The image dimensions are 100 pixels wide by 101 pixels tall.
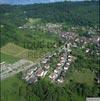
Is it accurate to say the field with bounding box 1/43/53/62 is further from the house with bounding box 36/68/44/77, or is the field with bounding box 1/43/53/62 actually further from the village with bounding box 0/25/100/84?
the house with bounding box 36/68/44/77

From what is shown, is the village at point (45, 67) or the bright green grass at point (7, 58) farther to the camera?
the bright green grass at point (7, 58)

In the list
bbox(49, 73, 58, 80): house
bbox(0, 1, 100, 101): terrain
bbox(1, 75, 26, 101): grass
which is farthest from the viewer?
bbox(49, 73, 58, 80): house

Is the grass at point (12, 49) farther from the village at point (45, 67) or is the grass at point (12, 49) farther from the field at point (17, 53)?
the village at point (45, 67)

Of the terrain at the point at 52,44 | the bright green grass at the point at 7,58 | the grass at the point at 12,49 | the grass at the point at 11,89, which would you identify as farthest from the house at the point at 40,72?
the grass at the point at 12,49

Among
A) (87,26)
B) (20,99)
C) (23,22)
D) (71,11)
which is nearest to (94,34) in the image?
(87,26)

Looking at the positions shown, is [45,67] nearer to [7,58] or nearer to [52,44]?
[7,58]

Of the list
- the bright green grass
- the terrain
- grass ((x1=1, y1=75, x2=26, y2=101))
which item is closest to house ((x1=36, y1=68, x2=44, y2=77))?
the terrain

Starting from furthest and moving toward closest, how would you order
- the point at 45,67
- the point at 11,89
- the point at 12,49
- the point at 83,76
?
the point at 12,49
the point at 45,67
the point at 83,76
the point at 11,89

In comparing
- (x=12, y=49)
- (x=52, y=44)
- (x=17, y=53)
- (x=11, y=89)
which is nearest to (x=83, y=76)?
(x=11, y=89)

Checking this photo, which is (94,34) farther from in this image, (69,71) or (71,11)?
(69,71)

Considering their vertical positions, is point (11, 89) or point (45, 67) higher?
point (45, 67)

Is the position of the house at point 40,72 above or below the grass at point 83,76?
above
